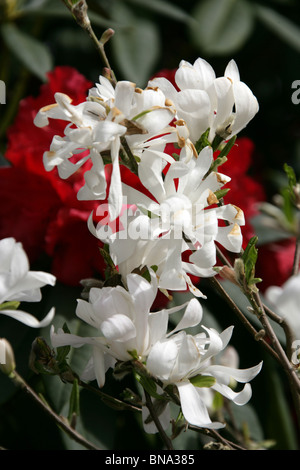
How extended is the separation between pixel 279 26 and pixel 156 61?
0.21 meters

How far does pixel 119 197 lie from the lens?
1.30 ft

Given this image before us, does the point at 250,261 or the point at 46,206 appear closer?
the point at 250,261

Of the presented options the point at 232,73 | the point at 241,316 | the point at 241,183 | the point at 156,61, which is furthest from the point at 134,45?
the point at 241,316

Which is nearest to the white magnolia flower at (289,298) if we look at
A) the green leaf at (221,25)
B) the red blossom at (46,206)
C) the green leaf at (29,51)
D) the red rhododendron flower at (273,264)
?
the red blossom at (46,206)

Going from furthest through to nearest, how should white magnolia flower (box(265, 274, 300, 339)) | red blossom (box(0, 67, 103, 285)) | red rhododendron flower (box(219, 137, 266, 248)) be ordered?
red rhododendron flower (box(219, 137, 266, 248)) < red blossom (box(0, 67, 103, 285)) < white magnolia flower (box(265, 274, 300, 339))

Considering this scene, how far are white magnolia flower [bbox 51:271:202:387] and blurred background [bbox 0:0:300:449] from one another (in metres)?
0.14

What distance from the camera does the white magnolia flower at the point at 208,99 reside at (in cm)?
45

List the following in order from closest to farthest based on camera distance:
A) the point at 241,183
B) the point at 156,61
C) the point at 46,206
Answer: the point at 46,206
the point at 241,183
the point at 156,61

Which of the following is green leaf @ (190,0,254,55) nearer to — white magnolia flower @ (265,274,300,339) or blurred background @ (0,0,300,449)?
blurred background @ (0,0,300,449)

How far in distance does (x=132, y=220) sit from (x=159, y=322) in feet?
0.22

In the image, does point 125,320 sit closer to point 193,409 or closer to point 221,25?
point 193,409

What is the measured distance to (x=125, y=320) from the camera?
406mm

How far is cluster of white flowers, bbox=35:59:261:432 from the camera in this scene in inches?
16.0

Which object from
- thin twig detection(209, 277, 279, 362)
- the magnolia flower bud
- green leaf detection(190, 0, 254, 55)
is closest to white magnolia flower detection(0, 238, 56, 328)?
the magnolia flower bud
